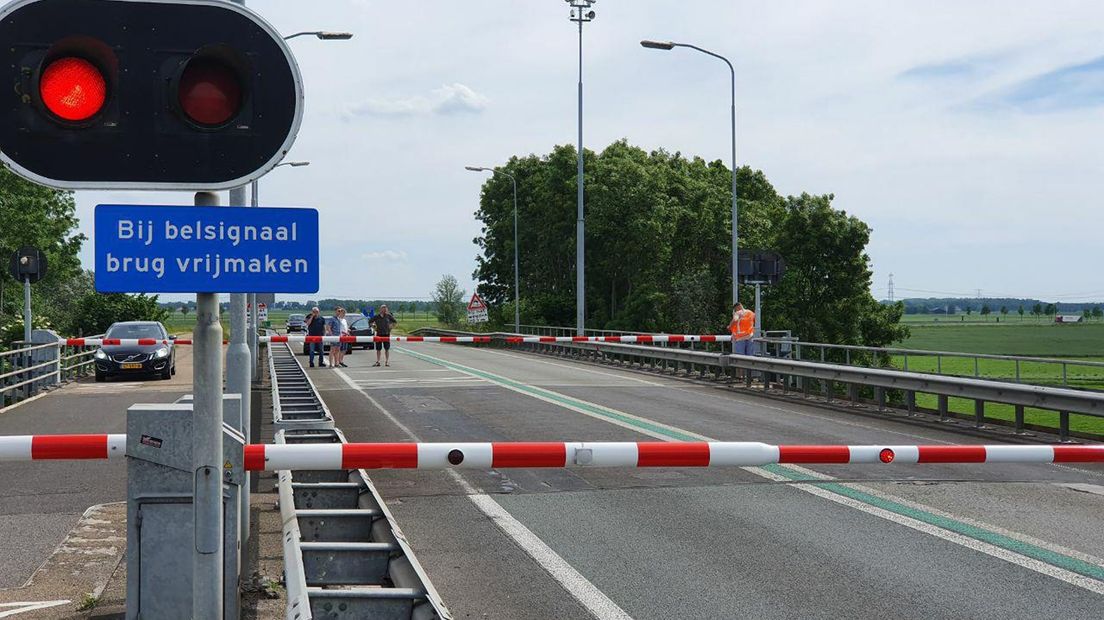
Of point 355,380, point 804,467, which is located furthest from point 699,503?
point 355,380

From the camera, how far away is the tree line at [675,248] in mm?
56906

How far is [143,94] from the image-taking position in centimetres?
413

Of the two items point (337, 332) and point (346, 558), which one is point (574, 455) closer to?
point (346, 558)

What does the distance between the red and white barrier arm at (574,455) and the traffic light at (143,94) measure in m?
1.67

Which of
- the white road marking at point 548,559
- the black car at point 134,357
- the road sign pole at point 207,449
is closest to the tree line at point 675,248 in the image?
the black car at point 134,357

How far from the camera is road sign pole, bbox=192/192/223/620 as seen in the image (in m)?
4.22

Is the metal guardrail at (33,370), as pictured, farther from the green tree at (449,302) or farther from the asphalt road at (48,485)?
the green tree at (449,302)

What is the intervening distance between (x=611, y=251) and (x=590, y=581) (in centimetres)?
6118

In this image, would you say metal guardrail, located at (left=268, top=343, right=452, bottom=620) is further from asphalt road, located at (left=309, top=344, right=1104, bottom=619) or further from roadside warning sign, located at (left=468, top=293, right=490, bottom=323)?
roadside warning sign, located at (left=468, top=293, right=490, bottom=323)

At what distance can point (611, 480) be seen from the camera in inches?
435

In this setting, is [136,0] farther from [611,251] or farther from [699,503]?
[611,251]

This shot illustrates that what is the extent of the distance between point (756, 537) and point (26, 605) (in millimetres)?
4784

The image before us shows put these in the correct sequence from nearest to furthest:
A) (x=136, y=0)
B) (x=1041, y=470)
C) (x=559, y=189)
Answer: (x=136, y=0), (x=1041, y=470), (x=559, y=189)

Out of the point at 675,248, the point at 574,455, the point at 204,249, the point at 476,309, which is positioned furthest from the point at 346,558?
the point at 675,248
